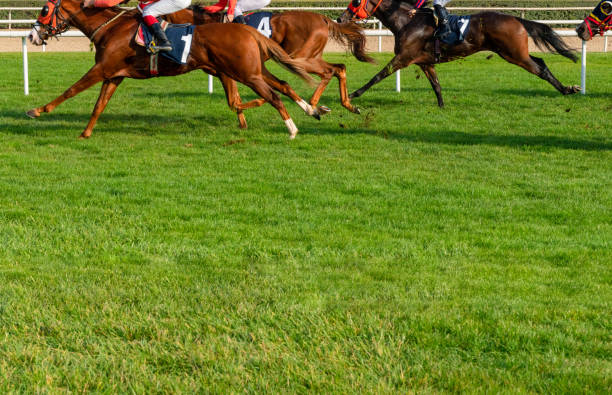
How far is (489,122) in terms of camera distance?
1025 cm

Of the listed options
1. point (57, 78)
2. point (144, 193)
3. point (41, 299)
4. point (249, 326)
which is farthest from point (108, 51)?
point (57, 78)

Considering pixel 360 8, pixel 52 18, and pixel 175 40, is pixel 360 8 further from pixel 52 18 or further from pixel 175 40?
pixel 52 18

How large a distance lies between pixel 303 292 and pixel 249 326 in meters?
0.52

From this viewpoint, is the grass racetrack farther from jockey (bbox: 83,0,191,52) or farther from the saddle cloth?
jockey (bbox: 83,0,191,52)

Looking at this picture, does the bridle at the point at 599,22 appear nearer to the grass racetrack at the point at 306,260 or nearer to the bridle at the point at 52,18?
the grass racetrack at the point at 306,260

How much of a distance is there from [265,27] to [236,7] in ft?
1.42

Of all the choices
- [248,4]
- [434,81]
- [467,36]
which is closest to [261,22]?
[248,4]

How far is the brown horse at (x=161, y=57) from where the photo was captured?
856 centimetres

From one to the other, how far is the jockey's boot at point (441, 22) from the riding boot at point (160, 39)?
154 inches

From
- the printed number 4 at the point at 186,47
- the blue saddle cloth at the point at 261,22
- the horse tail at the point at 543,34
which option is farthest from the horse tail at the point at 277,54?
the horse tail at the point at 543,34

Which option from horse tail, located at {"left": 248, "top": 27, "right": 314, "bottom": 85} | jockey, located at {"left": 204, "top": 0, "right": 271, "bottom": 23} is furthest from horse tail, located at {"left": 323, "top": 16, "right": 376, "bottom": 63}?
horse tail, located at {"left": 248, "top": 27, "right": 314, "bottom": 85}

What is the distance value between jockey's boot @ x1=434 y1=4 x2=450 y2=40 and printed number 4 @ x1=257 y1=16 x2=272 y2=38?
221 cm

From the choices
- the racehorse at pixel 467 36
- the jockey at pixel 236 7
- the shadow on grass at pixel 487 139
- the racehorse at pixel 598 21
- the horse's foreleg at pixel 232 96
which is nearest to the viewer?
the shadow on grass at pixel 487 139

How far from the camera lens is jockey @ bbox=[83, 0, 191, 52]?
845 cm
